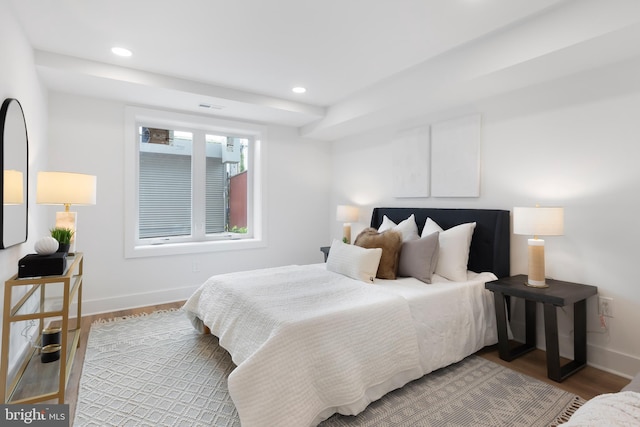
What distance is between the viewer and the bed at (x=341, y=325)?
1.63 meters

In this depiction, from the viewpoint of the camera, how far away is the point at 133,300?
3.62 metres

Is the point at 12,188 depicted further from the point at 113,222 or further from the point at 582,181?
the point at 582,181

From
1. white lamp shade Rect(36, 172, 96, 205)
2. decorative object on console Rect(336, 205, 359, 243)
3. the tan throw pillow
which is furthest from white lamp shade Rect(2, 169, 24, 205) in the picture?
decorative object on console Rect(336, 205, 359, 243)

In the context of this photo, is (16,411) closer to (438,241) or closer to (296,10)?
(296,10)

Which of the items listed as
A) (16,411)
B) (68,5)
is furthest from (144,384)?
(68,5)

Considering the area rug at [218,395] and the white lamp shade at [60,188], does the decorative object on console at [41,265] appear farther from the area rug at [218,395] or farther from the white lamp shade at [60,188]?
the area rug at [218,395]

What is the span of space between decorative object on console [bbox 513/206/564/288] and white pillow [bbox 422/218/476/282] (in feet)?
1.65

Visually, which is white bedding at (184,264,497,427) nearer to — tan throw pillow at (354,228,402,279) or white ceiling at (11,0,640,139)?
tan throw pillow at (354,228,402,279)

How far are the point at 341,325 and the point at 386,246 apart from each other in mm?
1158

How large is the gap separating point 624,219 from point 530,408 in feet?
4.72

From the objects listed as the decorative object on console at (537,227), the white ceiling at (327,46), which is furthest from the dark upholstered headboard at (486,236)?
the white ceiling at (327,46)

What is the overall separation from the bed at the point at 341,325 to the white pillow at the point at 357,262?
1 centimetres

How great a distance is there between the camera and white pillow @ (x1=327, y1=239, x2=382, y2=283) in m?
2.69

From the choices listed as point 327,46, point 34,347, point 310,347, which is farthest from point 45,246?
point 327,46
